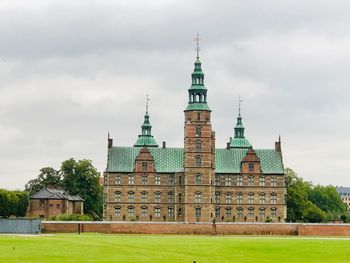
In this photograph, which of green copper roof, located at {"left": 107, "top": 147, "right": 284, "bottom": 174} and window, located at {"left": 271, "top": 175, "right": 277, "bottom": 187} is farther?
window, located at {"left": 271, "top": 175, "right": 277, "bottom": 187}

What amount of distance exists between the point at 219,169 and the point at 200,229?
19.6m

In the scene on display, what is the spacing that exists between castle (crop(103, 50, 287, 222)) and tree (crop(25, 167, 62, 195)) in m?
17.7

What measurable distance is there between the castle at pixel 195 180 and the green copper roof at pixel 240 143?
13.8 ft

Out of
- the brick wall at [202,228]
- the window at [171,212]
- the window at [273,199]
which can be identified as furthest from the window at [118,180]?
the window at [273,199]

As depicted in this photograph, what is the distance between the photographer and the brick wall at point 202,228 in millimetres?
83188

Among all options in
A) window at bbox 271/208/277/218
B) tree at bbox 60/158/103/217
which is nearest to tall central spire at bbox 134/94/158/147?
tree at bbox 60/158/103/217

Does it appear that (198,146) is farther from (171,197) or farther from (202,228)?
(202,228)

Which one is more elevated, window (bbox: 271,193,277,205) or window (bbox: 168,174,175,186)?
window (bbox: 168,174,175,186)

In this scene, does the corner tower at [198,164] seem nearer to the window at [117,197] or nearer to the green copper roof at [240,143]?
the window at [117,197]

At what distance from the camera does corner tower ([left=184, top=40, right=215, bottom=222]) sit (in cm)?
10094

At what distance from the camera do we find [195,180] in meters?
101

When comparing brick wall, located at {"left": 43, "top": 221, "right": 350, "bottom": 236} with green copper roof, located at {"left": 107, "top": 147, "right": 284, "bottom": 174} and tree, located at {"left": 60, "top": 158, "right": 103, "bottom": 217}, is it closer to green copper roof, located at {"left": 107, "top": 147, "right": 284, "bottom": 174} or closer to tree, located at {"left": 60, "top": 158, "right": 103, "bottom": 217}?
green copper roof, located at {"left": 107, "top": 147, "right": 284, "bottom": 174}

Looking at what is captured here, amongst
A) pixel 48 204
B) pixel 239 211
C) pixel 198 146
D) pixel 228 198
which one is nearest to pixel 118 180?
pixel 198 146

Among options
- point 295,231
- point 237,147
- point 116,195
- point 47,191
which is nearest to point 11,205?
point 47,191
